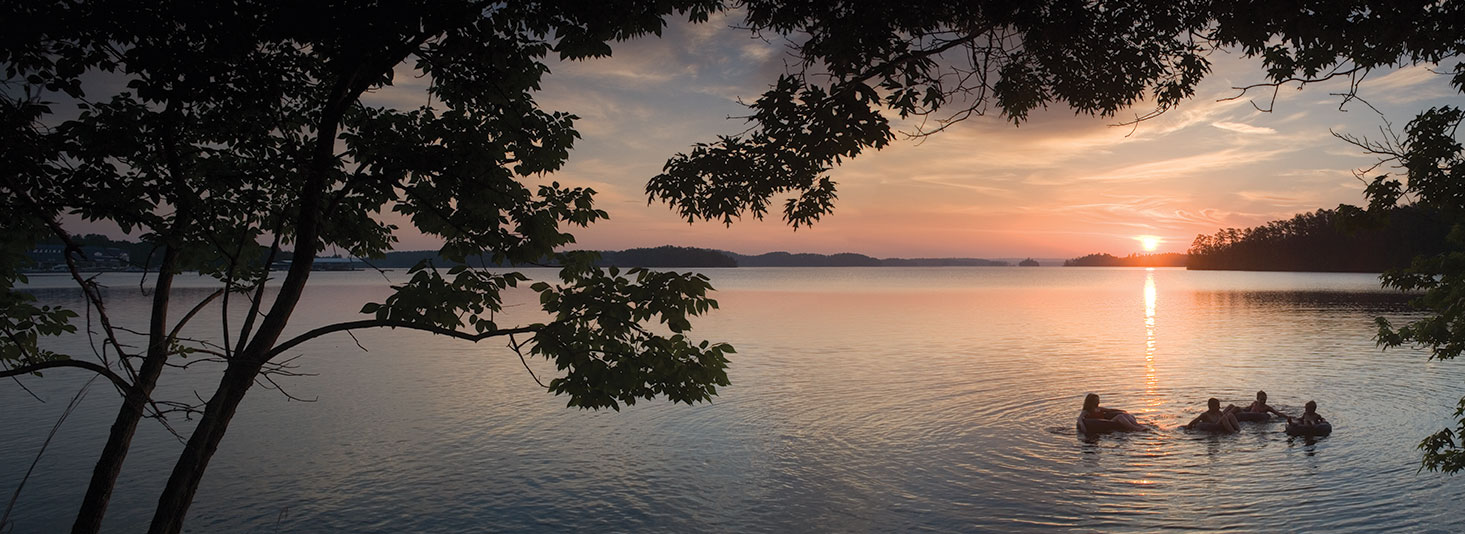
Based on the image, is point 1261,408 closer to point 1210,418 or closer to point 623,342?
point 1210,418

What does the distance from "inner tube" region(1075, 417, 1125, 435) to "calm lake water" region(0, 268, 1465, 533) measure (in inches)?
31.2

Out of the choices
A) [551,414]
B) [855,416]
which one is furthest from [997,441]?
[551,414]

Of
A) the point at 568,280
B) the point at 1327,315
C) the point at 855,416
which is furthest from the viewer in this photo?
the point at 1327,315

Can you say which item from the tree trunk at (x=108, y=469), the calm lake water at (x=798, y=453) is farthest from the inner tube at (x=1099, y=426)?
the tree trunk at (x=108, y=469)

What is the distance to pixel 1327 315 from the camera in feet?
234

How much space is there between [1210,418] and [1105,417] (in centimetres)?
290

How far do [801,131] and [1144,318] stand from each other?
76.3 metres

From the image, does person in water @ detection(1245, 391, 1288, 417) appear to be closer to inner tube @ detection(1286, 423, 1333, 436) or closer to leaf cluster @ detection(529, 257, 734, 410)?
inner tube @ detection(1286, 423, 1333, 436)

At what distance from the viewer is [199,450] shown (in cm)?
900

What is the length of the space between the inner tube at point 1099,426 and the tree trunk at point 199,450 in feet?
71.4

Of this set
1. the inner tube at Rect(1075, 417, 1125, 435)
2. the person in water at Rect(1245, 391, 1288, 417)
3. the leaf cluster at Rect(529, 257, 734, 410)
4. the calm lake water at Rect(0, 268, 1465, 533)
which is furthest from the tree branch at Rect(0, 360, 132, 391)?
the person in water at Rect(1245, 391, 1288, 417)

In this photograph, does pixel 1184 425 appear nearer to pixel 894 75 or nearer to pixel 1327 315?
pixel 894 75

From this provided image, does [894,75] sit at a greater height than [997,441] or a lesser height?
greater

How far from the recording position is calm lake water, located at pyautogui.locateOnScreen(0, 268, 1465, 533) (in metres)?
17.0
